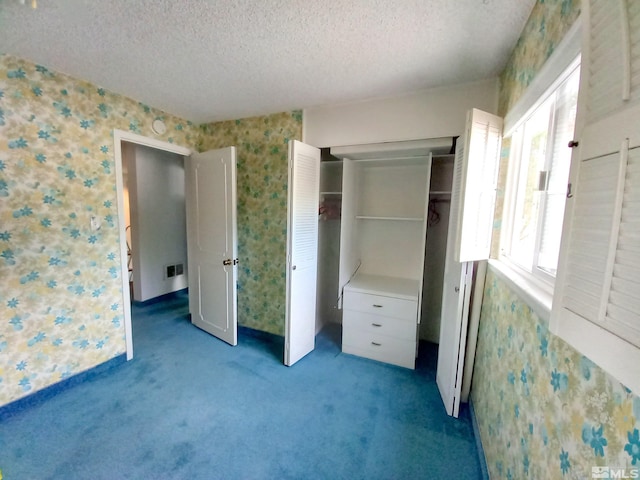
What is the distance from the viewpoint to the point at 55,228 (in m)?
1.88

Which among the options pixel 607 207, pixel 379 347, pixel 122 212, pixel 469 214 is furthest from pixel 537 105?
pixel 122 212

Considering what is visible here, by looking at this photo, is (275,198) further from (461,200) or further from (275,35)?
(461,200)

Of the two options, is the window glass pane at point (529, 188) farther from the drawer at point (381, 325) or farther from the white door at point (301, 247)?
the white door at point (301, 247)

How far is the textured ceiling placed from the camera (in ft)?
3.99

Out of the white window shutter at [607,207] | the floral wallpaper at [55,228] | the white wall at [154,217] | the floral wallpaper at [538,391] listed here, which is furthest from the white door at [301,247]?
the white wall at [154,217]

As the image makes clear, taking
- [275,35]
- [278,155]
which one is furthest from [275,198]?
[275,35]

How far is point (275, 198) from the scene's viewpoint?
2.65 metres

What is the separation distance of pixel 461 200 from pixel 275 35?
1.41m

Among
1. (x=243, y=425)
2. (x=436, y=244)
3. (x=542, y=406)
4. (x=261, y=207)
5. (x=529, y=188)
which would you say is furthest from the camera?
(x=261, y=207)

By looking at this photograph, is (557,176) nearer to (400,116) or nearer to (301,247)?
(400,116)

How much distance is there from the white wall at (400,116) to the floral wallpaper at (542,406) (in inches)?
46.8

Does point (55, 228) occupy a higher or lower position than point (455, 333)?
higher

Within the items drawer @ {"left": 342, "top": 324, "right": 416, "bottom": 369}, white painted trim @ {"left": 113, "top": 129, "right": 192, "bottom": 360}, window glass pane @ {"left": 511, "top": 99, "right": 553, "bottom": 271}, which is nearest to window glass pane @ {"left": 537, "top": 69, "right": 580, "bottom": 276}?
window glass pane @ {"left": 511, "top": 99, "right": 553, "bottom": 271}

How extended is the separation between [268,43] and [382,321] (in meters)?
2.24
